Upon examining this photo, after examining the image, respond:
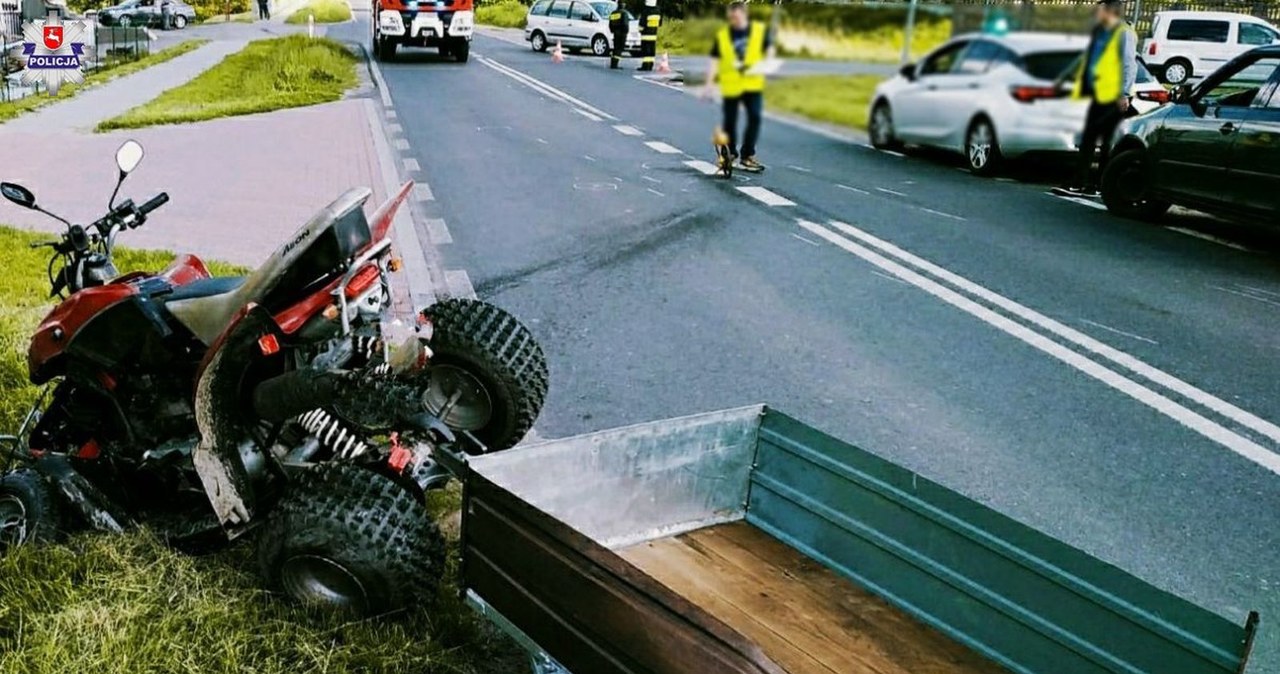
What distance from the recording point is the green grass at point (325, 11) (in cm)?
175

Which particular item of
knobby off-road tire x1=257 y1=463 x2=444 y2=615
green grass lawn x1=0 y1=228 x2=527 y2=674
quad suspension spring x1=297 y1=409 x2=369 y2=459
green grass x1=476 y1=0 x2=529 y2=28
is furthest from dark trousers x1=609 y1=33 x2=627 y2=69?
quad suspension spring x1=297 y1=409 x2=369 y2=459

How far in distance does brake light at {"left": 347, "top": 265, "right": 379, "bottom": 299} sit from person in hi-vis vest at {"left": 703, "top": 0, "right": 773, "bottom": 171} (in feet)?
7.47

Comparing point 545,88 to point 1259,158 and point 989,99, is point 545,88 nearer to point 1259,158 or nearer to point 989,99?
point 989,99

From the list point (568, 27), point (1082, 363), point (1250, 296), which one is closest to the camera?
point (568, 27)

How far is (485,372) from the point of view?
3.95 metres

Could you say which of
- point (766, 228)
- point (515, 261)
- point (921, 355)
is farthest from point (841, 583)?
point (766, 228)

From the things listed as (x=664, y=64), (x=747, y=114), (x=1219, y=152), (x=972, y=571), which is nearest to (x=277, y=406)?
(x=972, y=571)

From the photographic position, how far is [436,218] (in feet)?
30.0

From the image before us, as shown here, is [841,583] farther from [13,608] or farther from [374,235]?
[13,608]

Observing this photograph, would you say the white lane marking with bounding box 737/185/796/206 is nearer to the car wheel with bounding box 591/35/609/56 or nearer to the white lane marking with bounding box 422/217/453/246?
the car wheel with bounding box 591/35/609/56

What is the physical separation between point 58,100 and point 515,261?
1149 cm

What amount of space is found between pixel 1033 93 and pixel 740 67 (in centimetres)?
27

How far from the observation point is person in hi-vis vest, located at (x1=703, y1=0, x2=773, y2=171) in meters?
0.91

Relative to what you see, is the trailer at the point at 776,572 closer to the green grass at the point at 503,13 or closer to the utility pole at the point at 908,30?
the green grass at the point at 503,13
